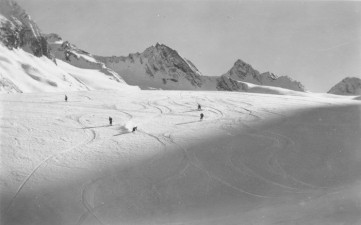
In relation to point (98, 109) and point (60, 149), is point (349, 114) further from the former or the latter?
point (60, 149)

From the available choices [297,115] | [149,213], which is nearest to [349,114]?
[297,115]

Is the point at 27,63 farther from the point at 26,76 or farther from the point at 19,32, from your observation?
the point at 19,32

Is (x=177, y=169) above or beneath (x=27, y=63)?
beneath

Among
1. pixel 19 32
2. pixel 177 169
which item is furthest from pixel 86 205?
pixel 19 32

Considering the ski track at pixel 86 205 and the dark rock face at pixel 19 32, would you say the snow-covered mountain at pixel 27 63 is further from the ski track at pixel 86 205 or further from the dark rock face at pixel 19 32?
the ski track at pixel 86 205

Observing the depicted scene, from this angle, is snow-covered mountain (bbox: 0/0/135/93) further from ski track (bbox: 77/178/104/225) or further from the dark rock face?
ski track (bbox: 77/178/104/225)

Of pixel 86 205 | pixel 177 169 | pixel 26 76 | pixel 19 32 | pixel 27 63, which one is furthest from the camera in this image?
pixel 19 32
